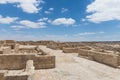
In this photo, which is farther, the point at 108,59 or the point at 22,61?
the point at 108,59

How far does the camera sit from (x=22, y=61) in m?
10.7

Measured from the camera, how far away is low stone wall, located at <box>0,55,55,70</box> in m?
10.5

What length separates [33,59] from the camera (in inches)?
423

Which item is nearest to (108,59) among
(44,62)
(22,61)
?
(44,62)

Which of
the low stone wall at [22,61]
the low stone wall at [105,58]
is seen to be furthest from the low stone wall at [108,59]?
the low stone wall at [22,61]

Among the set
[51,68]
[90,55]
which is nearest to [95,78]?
[51,68]

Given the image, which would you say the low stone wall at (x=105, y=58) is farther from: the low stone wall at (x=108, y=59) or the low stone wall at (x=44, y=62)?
the low stone wall at (x=44, y=62)

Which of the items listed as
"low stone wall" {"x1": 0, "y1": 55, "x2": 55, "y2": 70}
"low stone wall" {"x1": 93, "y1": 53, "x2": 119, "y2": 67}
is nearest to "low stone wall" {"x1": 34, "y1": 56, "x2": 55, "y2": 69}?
"low stone wall" {"x1": 0, "y1": 55, "x2": 55, "y2": 70}

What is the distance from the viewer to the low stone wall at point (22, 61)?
413 inches

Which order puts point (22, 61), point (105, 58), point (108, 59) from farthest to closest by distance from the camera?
1. point (105, 58)
2. point (108, 59)
3. point (22, 61)

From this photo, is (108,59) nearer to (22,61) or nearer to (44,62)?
(44,62)

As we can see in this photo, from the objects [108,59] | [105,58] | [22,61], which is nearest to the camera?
[22,61]

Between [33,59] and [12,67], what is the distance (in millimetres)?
1364

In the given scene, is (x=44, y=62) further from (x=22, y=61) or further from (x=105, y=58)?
(x=105, y=58)
